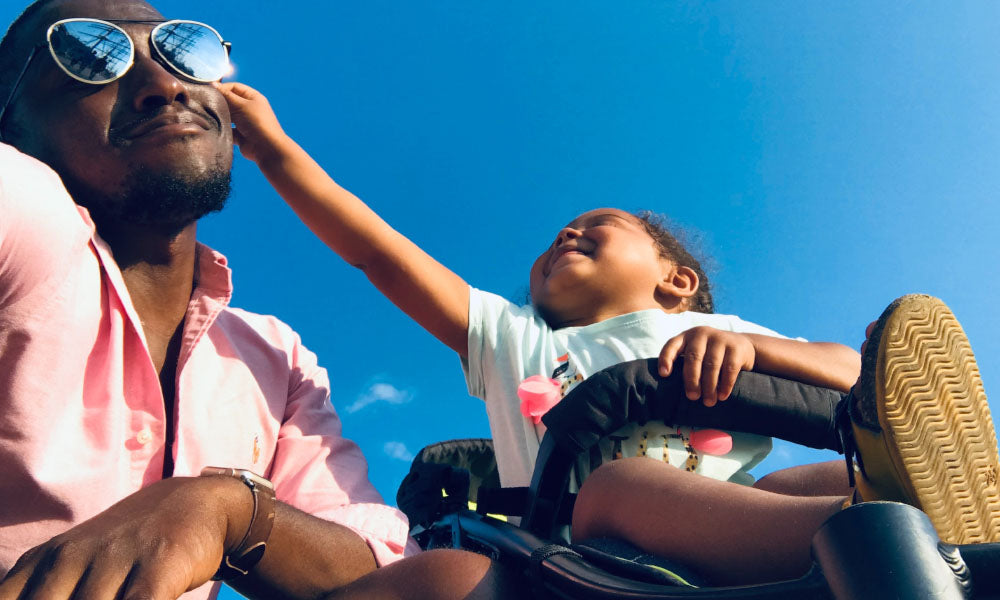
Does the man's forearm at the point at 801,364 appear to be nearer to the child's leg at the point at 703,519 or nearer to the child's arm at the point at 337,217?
the child's leg at the point at 703,519

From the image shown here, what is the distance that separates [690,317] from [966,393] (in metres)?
1.26

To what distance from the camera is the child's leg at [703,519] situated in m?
1.32

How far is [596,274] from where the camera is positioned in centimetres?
277

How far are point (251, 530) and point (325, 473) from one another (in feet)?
2.39

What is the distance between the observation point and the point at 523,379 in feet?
7.89

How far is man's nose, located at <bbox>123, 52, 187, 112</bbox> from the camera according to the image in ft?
6.80

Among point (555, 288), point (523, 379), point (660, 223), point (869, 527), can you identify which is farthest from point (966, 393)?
point (660, 223)

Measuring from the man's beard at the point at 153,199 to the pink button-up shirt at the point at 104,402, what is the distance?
155 millimetres

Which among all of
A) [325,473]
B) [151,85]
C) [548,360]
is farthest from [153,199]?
[548,360]

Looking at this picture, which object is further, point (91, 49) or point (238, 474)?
point (91, 49)

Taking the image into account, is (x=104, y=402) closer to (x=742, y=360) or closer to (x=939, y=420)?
(x=742, y=360)

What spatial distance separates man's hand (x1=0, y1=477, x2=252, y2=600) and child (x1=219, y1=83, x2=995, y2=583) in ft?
2.73

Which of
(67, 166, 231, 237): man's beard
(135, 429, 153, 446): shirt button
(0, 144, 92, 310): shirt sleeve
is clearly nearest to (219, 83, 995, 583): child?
(67, 166, 231, 237): man's beard

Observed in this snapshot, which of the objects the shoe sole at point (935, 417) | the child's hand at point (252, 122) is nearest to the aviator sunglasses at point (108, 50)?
the child's hand at point (252, 122)
